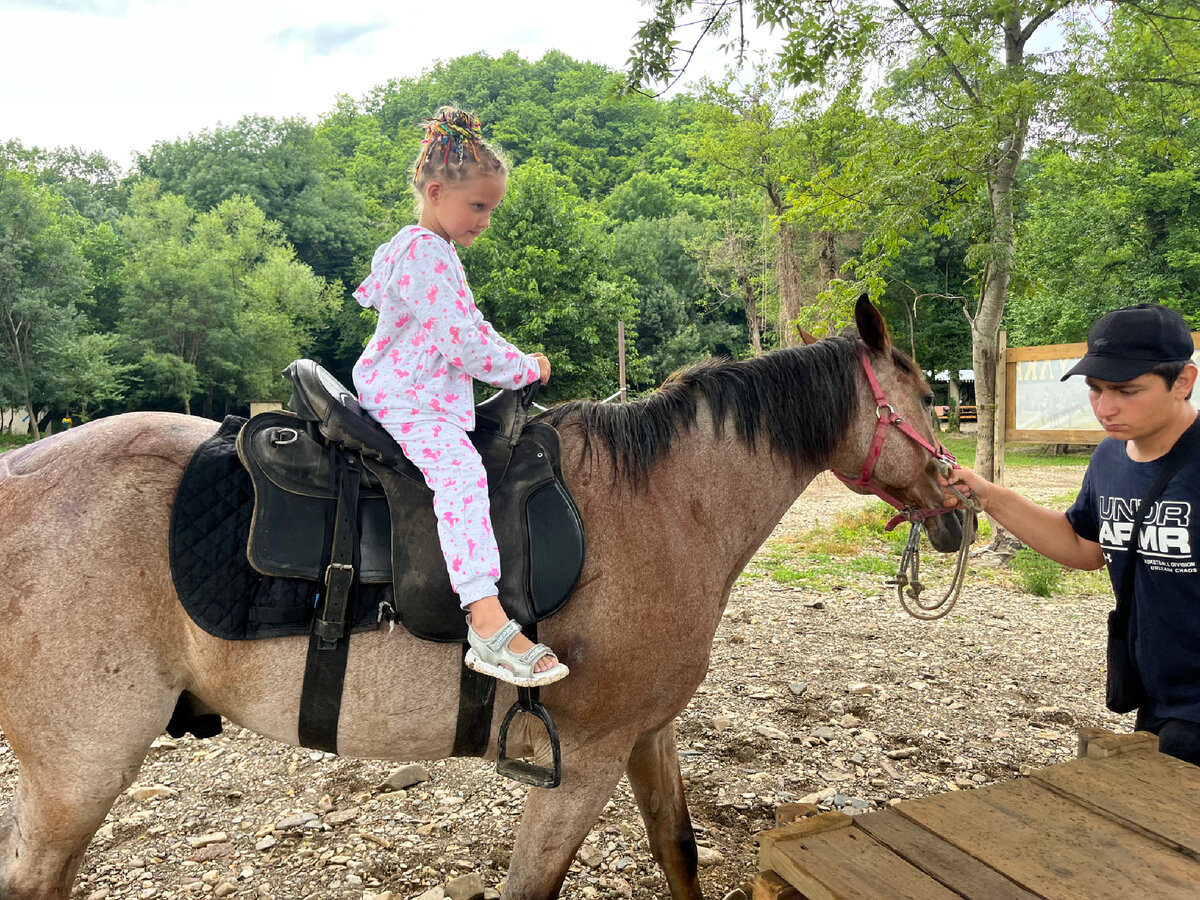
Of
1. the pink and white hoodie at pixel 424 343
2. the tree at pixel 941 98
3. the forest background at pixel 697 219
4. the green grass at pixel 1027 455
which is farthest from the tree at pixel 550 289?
the pink and white hoodie at pixel 424 343

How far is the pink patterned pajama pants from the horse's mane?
1.49ft

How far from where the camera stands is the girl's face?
7.01 ft

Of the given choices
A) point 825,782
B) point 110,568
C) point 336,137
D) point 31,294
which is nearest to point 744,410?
point 110,568

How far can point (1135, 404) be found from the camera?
213cm

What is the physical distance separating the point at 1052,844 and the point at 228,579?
2254mm

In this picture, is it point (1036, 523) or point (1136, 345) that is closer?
point (1136, 345)

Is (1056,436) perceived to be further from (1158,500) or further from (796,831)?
(796,831)

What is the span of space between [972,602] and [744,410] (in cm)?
576

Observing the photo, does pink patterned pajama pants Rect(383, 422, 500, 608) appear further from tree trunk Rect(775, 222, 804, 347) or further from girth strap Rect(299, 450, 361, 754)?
tree trunk Rect(775, 222, 804, 347)

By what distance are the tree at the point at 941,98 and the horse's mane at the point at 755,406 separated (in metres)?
5.09

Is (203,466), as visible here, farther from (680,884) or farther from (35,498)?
(680,884)

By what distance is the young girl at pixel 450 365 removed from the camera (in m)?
1.91

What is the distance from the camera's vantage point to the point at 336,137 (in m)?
69.5

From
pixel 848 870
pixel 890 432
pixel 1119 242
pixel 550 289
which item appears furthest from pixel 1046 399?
pixel 550 289
